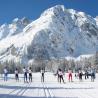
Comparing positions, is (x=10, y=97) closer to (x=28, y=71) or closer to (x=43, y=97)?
(x=43, y=97)

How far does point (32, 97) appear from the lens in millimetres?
21219

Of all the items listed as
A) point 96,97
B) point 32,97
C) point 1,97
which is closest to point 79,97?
point 96,97

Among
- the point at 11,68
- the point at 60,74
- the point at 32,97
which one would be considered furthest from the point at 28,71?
the point at 11,68

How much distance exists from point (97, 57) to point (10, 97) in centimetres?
15695

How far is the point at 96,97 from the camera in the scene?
66.5 ft

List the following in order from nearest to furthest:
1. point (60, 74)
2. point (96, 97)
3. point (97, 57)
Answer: point (96, 97) → point (60, 74) → point (97, 57)

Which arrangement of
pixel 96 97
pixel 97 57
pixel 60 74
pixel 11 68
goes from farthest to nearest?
pixel 11 68, pixel 97 57, pixel 60 74, pixel 96 97

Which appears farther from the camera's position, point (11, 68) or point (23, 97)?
point (11, 68)

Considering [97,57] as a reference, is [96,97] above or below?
below

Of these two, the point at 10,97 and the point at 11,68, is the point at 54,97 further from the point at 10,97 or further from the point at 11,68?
the point at 11,68

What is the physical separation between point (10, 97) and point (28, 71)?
29132 millimetres

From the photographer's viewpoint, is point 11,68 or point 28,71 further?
point 11,68

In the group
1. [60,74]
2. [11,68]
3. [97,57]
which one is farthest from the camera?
[11,68]

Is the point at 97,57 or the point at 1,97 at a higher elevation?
the point at 97,57
